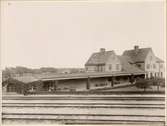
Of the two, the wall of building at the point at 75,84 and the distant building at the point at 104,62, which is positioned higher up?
the distant building at the point at 104,62

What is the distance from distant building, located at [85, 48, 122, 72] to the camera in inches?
45.8

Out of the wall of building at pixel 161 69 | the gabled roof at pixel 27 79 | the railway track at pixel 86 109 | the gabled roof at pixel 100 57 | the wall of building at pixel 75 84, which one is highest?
the gabled roof at pixel 100 57

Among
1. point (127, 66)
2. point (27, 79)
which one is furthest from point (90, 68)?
point (27, 79)

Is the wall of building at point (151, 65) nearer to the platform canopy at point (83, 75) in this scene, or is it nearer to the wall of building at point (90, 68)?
the platform canopy at point (83, 75)

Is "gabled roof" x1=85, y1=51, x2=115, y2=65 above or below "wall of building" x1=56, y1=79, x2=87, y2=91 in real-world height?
above

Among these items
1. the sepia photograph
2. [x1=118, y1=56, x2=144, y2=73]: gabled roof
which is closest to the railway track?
the sepia photograph

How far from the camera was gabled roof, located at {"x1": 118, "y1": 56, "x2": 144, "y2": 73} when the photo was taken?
116cm

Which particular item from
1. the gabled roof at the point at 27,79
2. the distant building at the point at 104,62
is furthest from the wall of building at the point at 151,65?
the gabled roof at the point at 27,79

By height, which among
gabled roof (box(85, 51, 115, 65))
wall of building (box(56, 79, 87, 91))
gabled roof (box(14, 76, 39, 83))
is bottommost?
wall of building (box(56, 79, 87, 91))

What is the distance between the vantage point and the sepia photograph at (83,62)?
115 cm

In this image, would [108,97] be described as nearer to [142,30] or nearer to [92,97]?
[92,97]

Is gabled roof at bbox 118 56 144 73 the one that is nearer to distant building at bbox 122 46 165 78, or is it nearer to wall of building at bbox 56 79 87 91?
distant building at bbox 122 46 165 78

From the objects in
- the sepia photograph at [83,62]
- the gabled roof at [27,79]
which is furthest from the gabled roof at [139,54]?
the gabled roof at [27,79]

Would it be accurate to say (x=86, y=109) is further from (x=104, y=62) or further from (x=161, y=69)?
(x=161, y=69)
